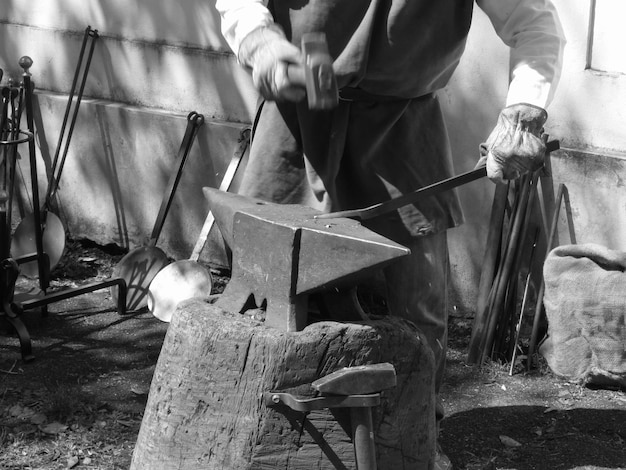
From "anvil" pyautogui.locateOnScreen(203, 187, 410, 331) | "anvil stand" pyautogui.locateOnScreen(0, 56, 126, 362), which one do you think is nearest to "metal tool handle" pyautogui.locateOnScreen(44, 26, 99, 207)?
"anvil stand" pyautogui.locateOnScreen(0, 56, 126, 362)

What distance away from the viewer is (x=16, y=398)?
3.86m

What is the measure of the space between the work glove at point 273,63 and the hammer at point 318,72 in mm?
59

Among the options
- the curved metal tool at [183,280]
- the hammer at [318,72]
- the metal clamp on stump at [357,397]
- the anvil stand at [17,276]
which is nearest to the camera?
the hammer at [318,72]

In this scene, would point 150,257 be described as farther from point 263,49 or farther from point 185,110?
point 263,49

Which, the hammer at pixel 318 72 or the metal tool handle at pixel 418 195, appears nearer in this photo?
the hammer at pixel 318 72

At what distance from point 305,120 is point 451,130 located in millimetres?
1827

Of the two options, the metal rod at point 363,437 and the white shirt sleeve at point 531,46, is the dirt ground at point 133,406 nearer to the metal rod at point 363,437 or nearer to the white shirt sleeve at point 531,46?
the metal rod at point 363,437

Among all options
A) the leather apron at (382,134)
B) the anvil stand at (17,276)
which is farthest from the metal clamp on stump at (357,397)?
the anvil stand at (17,276)

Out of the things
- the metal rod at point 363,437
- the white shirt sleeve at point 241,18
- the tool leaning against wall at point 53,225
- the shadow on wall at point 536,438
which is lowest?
the shadow on wall at point 536,438

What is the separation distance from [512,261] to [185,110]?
1948 mm

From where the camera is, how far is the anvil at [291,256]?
2355 mm

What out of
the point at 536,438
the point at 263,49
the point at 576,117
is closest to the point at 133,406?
the point at 536,438

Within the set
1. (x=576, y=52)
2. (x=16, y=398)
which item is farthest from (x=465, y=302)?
(x=16, y=398)

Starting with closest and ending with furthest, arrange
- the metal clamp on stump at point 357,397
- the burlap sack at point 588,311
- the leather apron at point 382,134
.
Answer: the metal clamp on stump at point 357,397 → the leather apron at point 382,134 → the burlap sack at point 588,311
